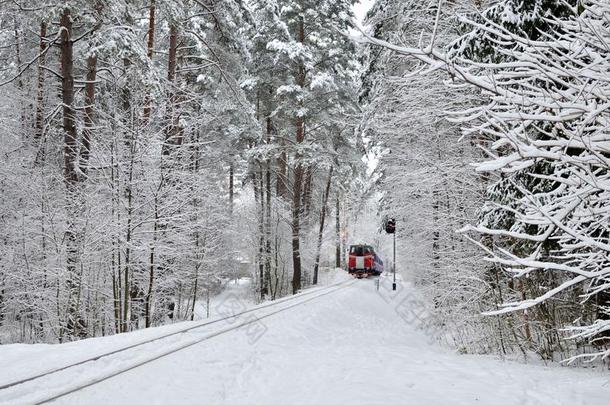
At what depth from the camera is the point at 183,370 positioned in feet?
18.7

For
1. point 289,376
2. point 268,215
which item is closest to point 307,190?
point 268,215

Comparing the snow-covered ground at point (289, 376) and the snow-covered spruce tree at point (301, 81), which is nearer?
the snow-covered ground at point (289, 376)

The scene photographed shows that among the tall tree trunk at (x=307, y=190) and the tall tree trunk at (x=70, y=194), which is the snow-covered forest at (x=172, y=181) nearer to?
the tall tree trunk at (x=70, y=194)

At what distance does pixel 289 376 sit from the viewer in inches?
231

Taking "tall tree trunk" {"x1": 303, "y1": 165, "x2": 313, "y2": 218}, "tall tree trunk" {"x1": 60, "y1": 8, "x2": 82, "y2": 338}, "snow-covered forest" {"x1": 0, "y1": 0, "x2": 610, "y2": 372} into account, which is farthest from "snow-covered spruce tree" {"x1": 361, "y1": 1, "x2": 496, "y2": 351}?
"tall tree trunk" {"x1": 303, "y1": 165, "x2": 313, "y2": 218}

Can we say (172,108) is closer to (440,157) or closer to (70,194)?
(70,194)

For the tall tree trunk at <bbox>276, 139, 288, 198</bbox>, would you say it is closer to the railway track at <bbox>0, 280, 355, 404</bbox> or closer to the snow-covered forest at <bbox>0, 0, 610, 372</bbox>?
the snow-covered forest at <bbox>0, 0, 610, 372</bbox>

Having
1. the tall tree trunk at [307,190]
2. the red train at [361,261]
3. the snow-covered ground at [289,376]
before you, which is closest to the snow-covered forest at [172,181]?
the snow-covered ground at [289,376]

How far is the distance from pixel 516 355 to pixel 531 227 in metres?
3.31

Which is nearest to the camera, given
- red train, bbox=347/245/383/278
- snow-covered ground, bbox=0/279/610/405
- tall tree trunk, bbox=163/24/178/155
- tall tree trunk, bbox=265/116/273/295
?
snow-covered ground, bbox=0/279/610/405

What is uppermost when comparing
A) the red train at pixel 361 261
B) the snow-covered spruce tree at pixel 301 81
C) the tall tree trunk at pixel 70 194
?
the snow-covered spruce tree at pixel 301 81

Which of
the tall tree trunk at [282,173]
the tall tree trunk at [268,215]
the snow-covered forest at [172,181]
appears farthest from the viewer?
the tall tree trunk at [268,215]

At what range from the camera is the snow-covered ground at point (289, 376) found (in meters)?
4.77

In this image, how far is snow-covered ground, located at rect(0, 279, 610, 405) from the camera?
477 cm
